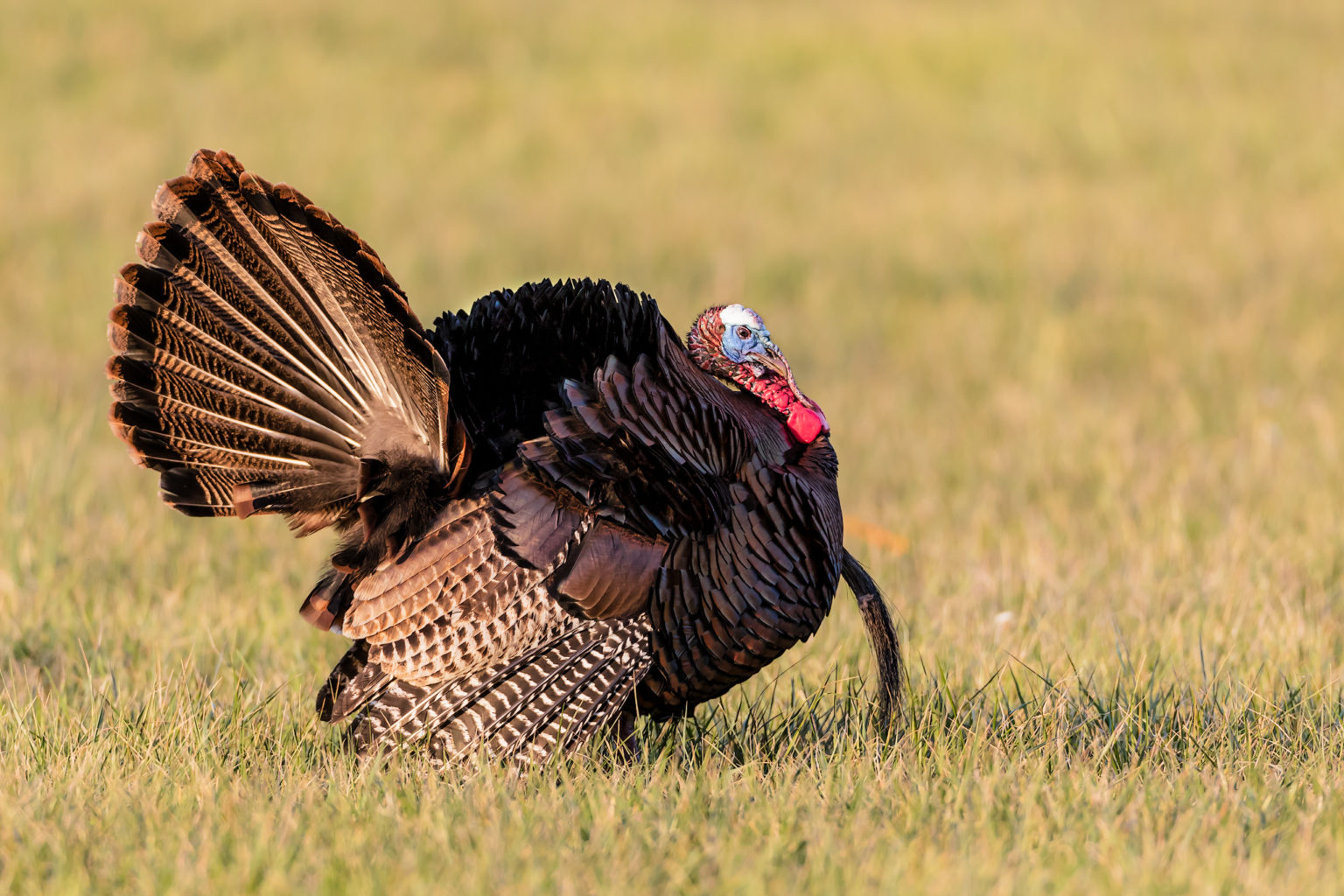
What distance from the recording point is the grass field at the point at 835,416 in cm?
305

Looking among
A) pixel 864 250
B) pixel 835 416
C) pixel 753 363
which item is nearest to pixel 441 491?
pixel 753 363

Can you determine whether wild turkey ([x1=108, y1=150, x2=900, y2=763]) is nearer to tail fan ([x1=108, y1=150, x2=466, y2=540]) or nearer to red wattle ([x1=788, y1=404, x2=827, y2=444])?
tail fan ([x1=108, y1=150, x2=466, y2=540])

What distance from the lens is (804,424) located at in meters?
3.90

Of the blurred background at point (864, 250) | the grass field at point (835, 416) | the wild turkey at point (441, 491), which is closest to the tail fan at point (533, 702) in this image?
the wild turkey at point (441, 491)

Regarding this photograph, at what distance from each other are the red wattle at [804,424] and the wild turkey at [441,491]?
0.21 meters

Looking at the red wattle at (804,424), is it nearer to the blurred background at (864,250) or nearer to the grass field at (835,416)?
the grass field at (835,416)

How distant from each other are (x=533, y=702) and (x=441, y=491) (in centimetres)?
57

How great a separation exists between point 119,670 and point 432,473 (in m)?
1.42

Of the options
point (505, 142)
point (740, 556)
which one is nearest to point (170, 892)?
point (740, 556)

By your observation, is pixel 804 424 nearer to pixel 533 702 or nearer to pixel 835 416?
pixel 533 702

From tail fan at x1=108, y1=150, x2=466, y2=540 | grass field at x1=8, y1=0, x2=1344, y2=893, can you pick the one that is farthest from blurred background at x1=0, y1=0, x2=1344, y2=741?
tail fan at x1=108, y1=150, x2=466, y2=540

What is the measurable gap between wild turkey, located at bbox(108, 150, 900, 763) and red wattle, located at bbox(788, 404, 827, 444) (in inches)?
8.1

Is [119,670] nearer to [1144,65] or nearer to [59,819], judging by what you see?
[59,819]

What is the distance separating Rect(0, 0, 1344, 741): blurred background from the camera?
521 centimetres
